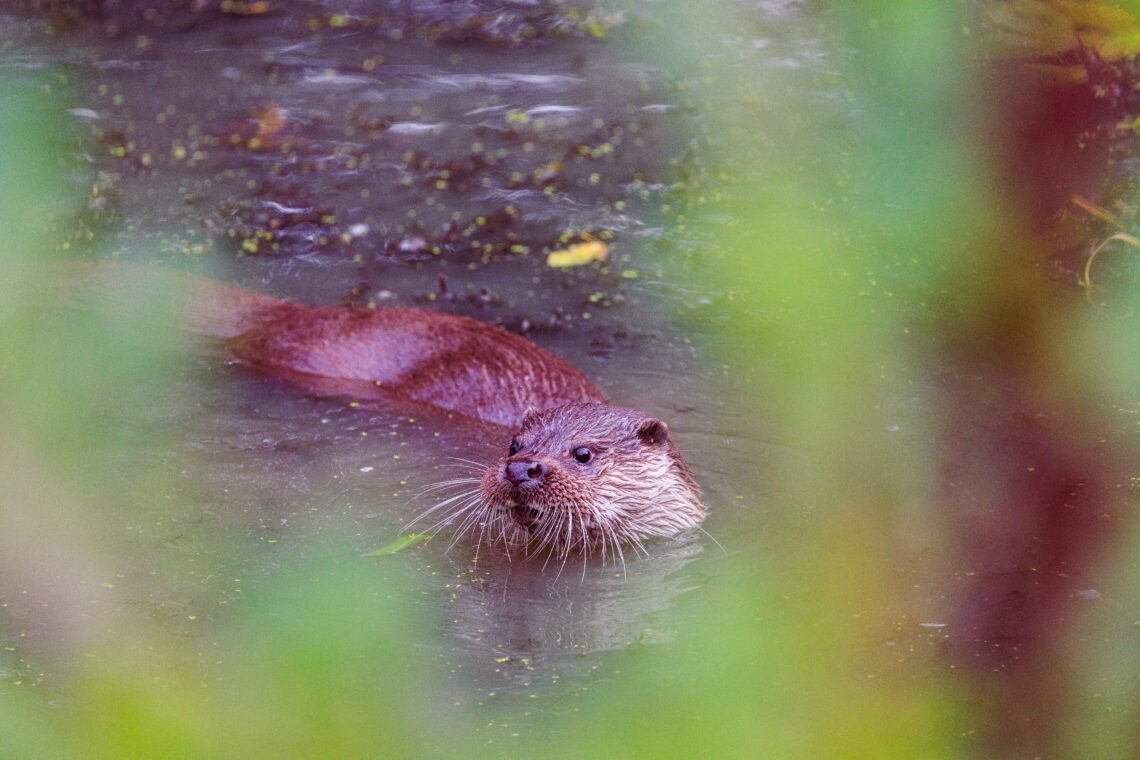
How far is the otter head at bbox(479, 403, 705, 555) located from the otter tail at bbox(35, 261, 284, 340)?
4.53ft

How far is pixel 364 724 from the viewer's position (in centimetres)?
79

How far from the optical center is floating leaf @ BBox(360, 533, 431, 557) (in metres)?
2.84

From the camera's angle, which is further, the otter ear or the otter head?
the otter ear

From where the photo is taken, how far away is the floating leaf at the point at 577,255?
4.92 m

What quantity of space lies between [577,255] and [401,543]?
2297 mm

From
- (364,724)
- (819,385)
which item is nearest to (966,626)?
(819,385)

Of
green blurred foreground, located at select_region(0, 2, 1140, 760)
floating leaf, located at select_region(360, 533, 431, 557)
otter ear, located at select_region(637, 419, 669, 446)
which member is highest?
green blurred foreground, located at select_region(0, 2, 1140, 760)

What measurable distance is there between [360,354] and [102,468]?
3.17 feet

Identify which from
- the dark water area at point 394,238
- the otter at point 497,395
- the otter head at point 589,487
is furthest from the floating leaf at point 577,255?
the otter head at point 589,487

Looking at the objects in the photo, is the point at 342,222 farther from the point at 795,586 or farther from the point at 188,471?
the point at 795,586

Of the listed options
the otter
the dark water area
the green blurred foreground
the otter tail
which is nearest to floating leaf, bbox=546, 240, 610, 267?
the dark water area

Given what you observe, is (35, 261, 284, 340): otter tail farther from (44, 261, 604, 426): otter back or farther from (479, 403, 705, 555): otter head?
(479, 403, 705, 555): otter head

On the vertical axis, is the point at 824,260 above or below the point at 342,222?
above

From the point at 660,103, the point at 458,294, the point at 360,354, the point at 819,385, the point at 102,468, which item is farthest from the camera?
the point at 660,103
